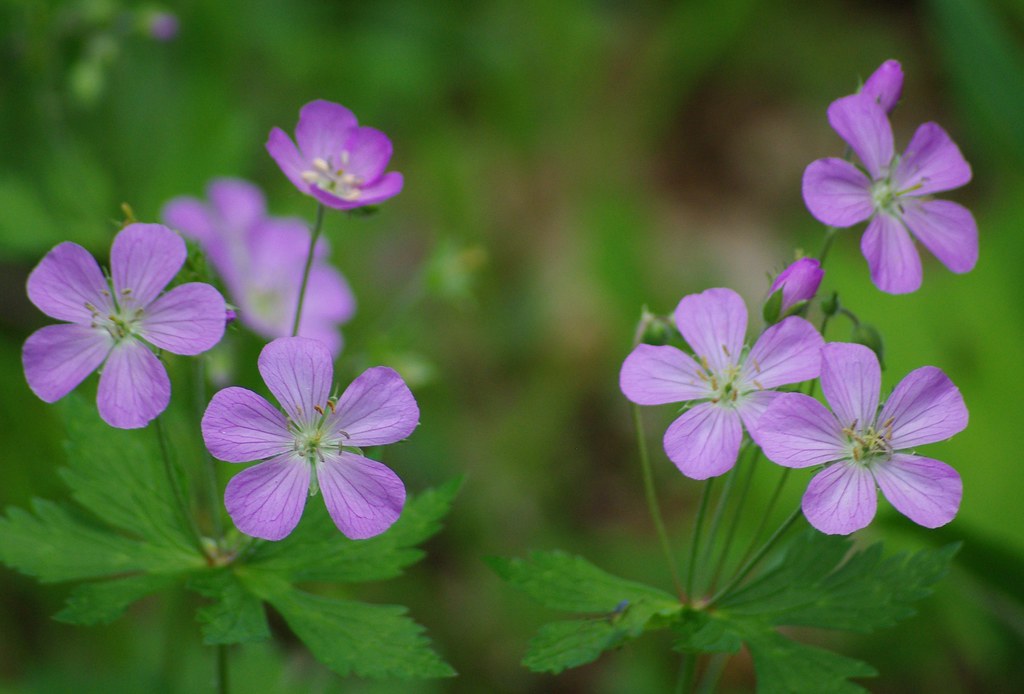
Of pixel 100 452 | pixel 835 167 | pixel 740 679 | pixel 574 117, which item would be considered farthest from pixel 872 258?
pixel 574 117

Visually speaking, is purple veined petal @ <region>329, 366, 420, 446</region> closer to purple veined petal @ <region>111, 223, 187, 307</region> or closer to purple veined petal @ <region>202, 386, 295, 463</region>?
purple veined petal @ <region>202, 386, 295, 463</region>

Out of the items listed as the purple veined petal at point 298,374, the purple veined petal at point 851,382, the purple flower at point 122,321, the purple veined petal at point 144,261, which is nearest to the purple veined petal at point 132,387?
the purple flower at point 122,321

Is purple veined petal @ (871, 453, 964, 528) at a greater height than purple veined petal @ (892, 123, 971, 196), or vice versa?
A: purple veined petal @ (892, 123, 971, 196)

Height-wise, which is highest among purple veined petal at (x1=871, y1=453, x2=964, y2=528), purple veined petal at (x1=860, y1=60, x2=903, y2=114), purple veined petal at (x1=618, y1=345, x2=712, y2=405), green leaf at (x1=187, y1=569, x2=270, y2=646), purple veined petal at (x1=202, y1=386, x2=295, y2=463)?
purple veined petal at (x1=860, y1=60, x2=903, y2=114)

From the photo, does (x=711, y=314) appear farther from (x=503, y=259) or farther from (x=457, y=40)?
(x=457, y=40)

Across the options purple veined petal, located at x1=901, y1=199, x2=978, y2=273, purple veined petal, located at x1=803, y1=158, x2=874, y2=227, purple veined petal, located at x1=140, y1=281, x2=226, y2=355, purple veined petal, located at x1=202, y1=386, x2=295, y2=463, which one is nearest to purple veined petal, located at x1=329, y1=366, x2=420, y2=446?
purple veined petal, located at x1=202, y1=386, x2=295, y2=463

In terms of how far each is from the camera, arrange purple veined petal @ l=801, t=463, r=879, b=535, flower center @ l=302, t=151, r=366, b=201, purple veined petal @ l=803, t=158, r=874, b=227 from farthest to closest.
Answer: flower center @ l=302, t=151, r=366, b=201 < purple veined petal @ l=803, t=158, r=874, b=227 < purple veined petal @ l=801, t=463, r=879, b=535

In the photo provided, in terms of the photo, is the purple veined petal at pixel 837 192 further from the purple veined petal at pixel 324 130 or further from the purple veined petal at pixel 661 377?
the purple veined petal at pixel 324 130
